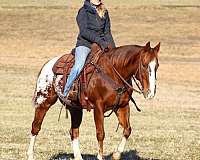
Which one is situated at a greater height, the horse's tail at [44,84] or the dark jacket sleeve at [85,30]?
the dark jacket sleeve at [85,30]

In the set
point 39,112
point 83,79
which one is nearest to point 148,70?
point 83,79

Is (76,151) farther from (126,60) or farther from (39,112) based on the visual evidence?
(126,60)

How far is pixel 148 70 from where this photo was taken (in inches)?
398

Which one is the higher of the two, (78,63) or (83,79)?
(78,63)

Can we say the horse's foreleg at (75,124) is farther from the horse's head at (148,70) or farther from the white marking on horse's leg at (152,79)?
the white marking on horse's leg at (152,79)

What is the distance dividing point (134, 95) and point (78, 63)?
58.2 ft

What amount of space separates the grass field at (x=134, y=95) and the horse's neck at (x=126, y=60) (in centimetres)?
285

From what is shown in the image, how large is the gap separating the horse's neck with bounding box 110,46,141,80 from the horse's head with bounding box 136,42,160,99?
25 cm

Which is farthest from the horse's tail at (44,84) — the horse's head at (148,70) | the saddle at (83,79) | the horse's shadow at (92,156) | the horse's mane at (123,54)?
the horse's head at (148,70)

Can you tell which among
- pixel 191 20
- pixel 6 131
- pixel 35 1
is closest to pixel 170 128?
pixel 6 131

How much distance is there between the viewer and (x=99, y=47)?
11.5 m

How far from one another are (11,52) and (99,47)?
39.2 meters

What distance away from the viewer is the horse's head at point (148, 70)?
1000cm

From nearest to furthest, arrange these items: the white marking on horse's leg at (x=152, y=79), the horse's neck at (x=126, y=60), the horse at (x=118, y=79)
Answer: the white marking on horse's leg at (x=152, y=79) < the horse at (x=118, y=79) < the horse's neck at (x=126, y=60)
